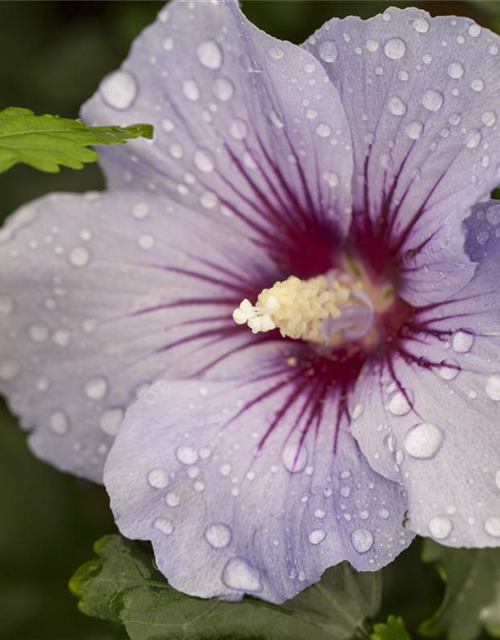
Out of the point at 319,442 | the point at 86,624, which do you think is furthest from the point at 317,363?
the point at 86,624

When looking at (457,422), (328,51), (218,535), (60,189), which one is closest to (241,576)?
(218,535)

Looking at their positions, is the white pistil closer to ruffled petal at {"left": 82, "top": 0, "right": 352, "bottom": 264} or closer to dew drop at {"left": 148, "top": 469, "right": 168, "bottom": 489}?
ruffled petal at {"left": 82, "top": 0, "right": 352, "bottom": 264}

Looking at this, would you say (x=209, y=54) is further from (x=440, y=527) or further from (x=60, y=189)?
(x=60, y=189)

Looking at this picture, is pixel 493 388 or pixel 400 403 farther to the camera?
pixel 400 403

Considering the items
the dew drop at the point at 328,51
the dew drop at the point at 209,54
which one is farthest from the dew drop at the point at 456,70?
the dew drop at the point at 209,54

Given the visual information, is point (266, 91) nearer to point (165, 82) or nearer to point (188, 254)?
point (165, 82)

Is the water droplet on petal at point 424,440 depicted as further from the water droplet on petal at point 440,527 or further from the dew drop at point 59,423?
the dew drop at point 59,423

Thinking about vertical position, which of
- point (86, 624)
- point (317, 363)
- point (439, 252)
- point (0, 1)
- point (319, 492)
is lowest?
point (86, 624)
